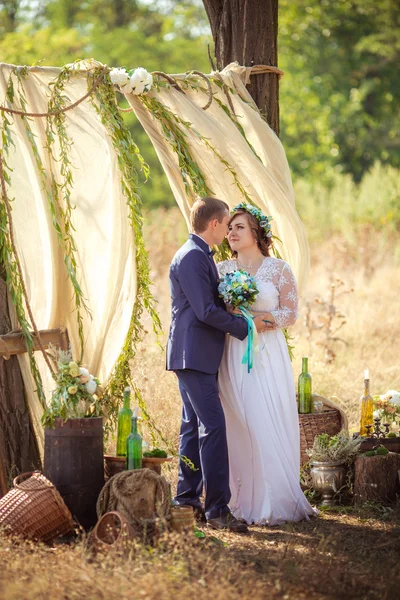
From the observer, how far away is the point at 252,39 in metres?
6.38

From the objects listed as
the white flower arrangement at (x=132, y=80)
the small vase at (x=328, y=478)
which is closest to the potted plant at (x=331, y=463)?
the small vase at (x=328, y=478)

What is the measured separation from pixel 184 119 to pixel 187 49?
57.8ft

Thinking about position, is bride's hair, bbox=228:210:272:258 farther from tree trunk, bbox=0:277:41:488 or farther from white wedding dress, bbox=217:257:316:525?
tree trunk, bbox=0:277:41:488

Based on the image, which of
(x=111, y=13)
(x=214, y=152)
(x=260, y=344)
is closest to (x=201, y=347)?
(x=260, y=344)

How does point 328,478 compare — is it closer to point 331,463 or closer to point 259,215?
point 331,463

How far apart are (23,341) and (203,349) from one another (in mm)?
1213

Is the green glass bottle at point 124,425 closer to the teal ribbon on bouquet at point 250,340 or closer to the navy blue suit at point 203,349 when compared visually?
the navy blue suit at point 203,349

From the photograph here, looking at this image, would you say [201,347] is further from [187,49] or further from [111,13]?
[111,13]

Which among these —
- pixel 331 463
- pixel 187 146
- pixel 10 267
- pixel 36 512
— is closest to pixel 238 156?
pixel 187 146

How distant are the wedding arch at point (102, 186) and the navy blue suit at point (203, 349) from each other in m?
0.76

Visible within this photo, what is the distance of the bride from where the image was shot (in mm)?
5277

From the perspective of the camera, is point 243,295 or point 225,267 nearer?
point 243,295

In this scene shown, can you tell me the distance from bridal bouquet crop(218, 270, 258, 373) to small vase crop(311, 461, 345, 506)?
3.28ft

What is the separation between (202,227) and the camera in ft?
16.9
